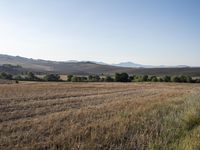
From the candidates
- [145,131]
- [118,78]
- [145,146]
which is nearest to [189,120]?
[145,131]

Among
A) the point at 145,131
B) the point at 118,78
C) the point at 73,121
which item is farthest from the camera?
the point at 118,78

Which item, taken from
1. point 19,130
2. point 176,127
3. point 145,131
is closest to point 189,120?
point 176,127

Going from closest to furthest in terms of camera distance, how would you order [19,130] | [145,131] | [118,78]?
1. [145,131]
2. [19,130]
3. [118,78]

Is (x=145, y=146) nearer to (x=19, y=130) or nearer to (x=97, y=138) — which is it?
(x=97, y=138)

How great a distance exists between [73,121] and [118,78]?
65.0 metres

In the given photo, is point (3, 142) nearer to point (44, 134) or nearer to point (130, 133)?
point (44, 134)

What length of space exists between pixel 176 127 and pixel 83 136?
297 centimetres

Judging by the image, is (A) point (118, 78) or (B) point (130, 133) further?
(A) point (118, 78)

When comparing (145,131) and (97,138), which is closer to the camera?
(97,138)

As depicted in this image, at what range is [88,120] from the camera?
12.6 metres

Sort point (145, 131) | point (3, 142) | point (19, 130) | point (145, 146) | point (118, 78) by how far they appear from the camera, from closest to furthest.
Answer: point (145, 146) → point (3, 142) → point (145, 131) → point (19, 130) → point (118, 78)

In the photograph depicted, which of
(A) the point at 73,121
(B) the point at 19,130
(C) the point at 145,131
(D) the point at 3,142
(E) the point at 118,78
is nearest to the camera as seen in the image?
(D) the point at 3,142

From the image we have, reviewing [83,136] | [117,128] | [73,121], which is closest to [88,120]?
[73,121]

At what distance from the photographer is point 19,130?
11.0 metres
